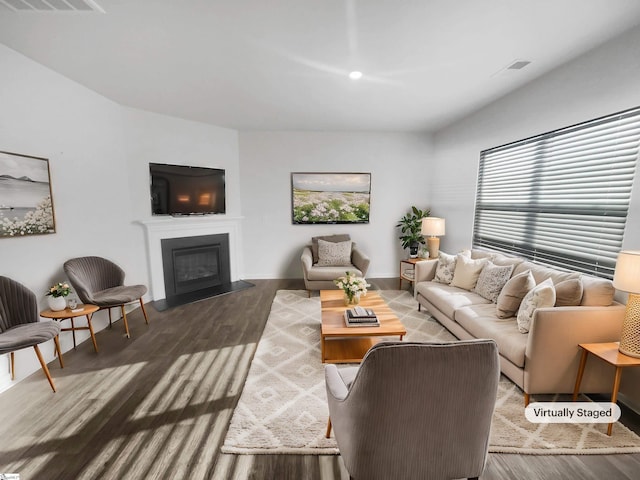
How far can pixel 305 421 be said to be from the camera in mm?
1886

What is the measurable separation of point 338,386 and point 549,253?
2741 millimetres

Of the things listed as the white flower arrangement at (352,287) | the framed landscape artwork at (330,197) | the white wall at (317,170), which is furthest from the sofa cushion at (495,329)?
the framed landscape artwork at (330,197)

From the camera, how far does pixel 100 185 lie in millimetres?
3285

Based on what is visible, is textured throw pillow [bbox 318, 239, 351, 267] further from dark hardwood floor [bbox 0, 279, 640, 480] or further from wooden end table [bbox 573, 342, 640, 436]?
Result: wooden end table [bbox 573, 342, 640, 436]

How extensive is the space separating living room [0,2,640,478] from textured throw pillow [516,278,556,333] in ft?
2.31

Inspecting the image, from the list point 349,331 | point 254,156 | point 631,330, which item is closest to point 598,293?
point 631,330

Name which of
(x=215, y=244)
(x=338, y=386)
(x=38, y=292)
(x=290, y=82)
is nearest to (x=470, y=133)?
(x=290, y=82)

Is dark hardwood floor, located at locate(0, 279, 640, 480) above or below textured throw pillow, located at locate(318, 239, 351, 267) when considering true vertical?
below

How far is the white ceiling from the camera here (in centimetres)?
183

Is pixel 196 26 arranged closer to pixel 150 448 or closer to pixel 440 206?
pixel 150 448

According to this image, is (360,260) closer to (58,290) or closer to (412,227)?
(412,227)

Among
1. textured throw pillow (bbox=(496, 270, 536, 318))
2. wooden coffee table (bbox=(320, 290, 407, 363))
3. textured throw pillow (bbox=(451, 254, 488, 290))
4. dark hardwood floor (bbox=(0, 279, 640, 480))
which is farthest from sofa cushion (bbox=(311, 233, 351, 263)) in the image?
textured throw pillow (bbox=(496, 270, 536, 318))

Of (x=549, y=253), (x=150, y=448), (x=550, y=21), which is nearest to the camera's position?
(x=150, y=448)

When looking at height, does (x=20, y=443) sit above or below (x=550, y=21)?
below
